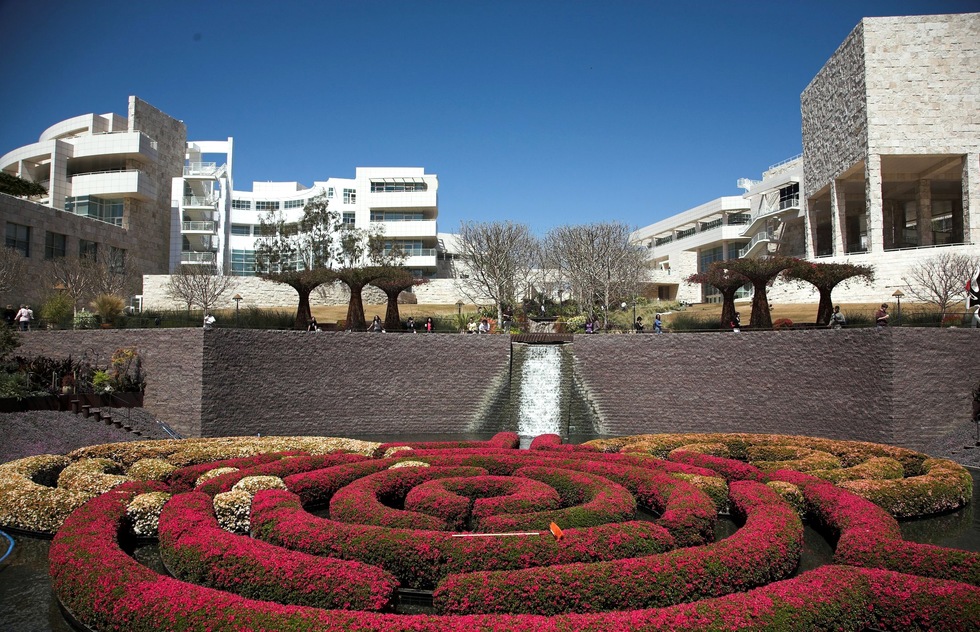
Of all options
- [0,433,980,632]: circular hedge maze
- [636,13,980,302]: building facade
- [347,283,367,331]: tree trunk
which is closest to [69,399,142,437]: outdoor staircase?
[0,433,980,632]: circular hedge maze

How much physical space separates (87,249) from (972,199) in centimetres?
6603

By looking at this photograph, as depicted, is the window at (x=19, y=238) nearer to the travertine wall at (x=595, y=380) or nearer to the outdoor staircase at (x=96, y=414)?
the travertine wall at (x=595, y=380)

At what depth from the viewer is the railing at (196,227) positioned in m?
67.7

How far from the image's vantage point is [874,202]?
48219mm

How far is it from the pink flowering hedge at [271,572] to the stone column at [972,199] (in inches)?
2056

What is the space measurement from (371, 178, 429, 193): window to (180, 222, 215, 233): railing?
17.0 metres

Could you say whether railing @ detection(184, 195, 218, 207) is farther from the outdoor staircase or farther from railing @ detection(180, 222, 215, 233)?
the outdoor staircase

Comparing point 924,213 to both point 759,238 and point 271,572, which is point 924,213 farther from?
point 271,572

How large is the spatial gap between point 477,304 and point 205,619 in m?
54.8

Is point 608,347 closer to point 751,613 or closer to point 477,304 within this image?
point 751,613

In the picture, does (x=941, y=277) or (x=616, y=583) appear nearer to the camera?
(x=616, y=583)

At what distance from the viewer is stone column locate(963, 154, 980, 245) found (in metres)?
46.2

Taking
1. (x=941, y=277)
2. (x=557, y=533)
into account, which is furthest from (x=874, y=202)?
(x=557, y=533)

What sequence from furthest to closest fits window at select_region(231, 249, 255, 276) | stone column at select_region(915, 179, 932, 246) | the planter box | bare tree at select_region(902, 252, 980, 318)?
window at select_region(231, 249, 255, 276)
stone column at select_region(915, 179, 932, 246)
bare tree at select_region(902, 252, 980, 318)
the planter box
